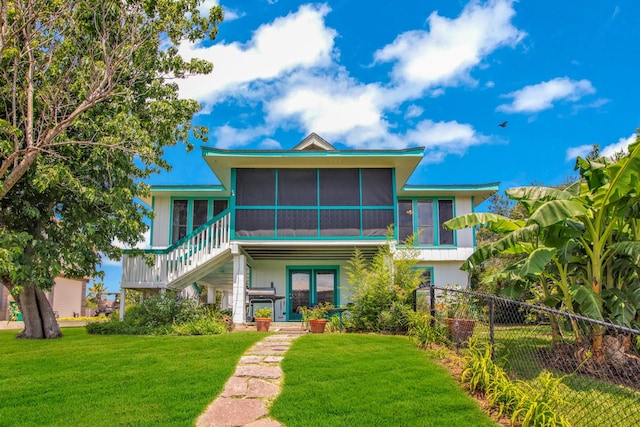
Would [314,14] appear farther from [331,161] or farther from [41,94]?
[41,94]

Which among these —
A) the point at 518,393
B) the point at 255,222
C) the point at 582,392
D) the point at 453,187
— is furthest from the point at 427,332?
the point at 453,187

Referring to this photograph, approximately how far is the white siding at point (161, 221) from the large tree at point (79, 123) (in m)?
5.40

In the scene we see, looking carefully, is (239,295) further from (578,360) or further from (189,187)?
(578,360)

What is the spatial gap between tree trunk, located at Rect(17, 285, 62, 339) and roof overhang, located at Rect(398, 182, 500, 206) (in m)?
11.5

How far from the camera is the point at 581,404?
6230mm

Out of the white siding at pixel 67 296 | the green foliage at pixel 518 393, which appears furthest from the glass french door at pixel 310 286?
the white siding at pixel 67 296

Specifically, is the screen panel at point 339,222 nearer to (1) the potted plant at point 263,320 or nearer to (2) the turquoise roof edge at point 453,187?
(1) the potted plant at point 263,320

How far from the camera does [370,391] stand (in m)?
6.27

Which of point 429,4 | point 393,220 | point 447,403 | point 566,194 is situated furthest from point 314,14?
point 447,403

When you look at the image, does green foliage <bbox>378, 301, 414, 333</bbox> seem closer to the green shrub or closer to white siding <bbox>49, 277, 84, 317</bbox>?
the green shrub

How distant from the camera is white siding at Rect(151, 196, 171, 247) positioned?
689 inches

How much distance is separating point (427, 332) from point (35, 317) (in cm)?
899

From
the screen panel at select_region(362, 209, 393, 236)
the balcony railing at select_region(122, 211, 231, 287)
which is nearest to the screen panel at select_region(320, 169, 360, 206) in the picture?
the screen panel at select_region(362, 209, 393, 236)

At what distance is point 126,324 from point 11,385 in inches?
212
